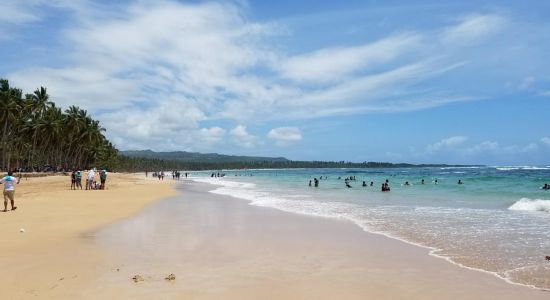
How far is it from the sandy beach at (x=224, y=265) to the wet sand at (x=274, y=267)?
0.06 ft

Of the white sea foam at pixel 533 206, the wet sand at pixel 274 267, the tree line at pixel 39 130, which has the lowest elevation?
the wet sand at pixel 274 267

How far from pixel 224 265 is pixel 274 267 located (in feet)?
3.26

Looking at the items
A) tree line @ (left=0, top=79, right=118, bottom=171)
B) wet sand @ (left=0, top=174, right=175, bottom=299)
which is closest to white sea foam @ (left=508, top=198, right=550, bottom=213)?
wet sand @ (left=0, top=174, right=175, bottom=299)

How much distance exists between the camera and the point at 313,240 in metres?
11.9

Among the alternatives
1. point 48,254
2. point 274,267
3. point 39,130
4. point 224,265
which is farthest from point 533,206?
point 39,130

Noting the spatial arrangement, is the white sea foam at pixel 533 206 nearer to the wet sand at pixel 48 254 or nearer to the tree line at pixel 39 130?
the wet sand at pixel 48 254

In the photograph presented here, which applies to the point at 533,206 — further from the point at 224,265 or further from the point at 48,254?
the point at 48,254

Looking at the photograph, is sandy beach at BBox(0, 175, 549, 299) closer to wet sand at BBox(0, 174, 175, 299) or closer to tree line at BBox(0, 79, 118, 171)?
wet sand at BBox(0, 174, 175, 299)

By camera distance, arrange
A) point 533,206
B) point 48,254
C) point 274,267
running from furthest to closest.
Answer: point 533,206, point 48,254, point 274,267

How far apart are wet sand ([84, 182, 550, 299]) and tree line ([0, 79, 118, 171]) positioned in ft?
199

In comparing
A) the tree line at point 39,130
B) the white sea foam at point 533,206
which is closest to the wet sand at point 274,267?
the white sea foam at point 533,206

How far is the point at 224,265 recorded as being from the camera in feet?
28.5

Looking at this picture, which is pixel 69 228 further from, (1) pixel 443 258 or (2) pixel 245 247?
(1) pixel 443 258

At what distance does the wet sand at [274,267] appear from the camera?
6.84 m
